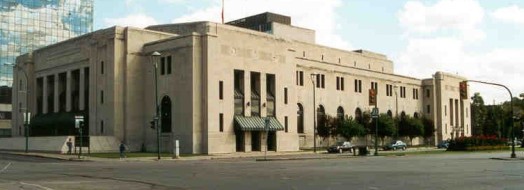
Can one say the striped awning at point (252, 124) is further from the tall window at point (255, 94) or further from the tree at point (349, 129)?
the tree at point (349, 129)

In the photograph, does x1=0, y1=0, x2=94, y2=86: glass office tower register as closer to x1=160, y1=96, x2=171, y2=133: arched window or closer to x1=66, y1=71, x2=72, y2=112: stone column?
x1=66, y1=71, x2=72, y2=112: stone column

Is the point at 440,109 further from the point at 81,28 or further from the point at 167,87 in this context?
the point at 81,28

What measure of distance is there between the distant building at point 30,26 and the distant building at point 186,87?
3623 cm

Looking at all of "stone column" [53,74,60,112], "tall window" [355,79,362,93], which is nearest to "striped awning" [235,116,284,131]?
"stone column" [53,74,60,112]

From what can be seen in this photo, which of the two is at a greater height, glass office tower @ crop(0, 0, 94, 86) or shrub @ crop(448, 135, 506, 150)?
glass office tower @ crop(0, 0, 94, 86)

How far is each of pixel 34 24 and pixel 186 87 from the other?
242 feet

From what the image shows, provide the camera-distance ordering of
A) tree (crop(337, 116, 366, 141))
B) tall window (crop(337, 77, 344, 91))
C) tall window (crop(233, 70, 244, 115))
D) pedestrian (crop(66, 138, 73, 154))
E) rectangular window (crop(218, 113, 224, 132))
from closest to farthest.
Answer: pedestrian (crop(66, 138, 73, 154))
rectangular window (crop(218, 113, 224, 132))
tall window (crop(233, 70, 244, 115))
tree (crop(337, 116, 366, 141))
tall window (crop(337, 77, 344, 91))

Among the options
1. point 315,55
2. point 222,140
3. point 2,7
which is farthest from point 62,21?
point 222,140

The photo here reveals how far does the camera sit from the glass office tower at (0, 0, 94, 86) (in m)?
126

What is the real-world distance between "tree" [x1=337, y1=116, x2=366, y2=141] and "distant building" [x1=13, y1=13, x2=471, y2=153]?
337 centimetres

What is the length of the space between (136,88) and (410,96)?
5826 cm

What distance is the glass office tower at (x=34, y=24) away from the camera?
126125 millimetres

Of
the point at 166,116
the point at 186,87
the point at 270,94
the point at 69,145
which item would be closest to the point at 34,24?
the point at 166,116

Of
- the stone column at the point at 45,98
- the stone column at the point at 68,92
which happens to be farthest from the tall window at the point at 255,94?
the stone column at the point at 45,98
